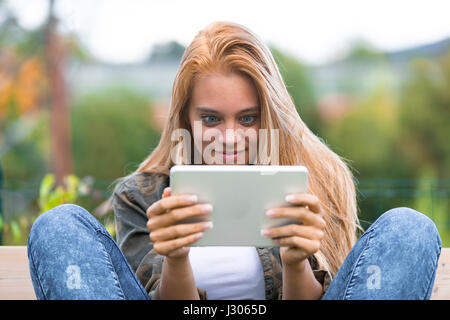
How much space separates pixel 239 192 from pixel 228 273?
0.44m

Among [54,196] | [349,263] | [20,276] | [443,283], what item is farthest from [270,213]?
[54,196]

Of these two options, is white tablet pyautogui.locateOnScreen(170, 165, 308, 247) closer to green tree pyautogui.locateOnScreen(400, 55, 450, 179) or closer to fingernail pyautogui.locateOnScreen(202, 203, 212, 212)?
fingernail pyautogui.locateOnScreen(202, 203, 212, 212)

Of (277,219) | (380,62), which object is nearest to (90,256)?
(277,219)

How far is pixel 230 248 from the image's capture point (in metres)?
1.61

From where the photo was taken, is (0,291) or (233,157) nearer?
(233,157)

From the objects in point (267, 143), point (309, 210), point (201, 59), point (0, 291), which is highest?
point (201, 59)

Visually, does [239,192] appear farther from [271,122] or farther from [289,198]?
[271,122]

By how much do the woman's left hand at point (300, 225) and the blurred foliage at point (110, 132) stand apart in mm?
5662

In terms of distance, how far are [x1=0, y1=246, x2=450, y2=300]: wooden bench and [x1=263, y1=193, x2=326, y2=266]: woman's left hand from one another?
2.18ft

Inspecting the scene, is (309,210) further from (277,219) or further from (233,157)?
(233,157)

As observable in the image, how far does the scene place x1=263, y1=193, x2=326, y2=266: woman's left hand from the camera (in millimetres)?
1218

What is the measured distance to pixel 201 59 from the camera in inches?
64.7

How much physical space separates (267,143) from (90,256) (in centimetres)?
65

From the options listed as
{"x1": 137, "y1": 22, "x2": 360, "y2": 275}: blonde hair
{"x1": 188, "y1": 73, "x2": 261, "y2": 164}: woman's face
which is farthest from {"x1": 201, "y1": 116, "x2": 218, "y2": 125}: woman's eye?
{"x1": 137, "y1": 22, "x2": 360, "y2": 275}: blonde hair
